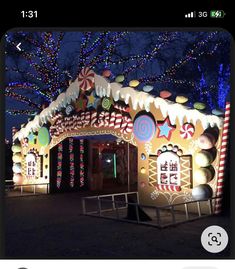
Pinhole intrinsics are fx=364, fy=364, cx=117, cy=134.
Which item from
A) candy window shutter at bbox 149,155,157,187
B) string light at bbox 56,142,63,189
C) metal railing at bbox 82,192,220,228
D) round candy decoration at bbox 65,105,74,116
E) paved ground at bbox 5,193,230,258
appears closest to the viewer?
paved ground at bbox 5,193,230,258

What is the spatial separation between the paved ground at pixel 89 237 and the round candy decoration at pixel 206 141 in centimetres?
213

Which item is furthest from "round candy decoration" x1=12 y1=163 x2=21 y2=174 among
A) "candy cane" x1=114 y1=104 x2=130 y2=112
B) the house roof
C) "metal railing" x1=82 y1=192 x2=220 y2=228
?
"candy cane" x1=114 y1=104 x2=130 y2=112

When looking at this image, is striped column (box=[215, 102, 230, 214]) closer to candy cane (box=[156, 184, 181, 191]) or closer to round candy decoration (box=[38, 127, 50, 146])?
candy cane (box=[156, 184, 181, 191])

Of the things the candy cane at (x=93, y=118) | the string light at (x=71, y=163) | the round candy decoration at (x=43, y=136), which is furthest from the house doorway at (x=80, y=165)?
the candy cane at (x=93, y=118)

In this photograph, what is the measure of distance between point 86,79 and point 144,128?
3179 millimetres

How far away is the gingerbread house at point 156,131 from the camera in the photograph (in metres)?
11.0

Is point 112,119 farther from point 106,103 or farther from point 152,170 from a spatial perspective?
point 152,170

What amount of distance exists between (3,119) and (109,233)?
6.30 metres

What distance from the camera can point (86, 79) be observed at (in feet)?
45.9

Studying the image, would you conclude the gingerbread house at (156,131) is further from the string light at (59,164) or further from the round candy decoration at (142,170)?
the string light at (59,164)

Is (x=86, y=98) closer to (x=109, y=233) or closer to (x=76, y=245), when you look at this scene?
(x=109, y=233)

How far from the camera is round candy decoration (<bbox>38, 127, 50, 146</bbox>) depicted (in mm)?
17406

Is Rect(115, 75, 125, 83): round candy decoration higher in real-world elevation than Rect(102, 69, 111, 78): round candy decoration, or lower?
lower
